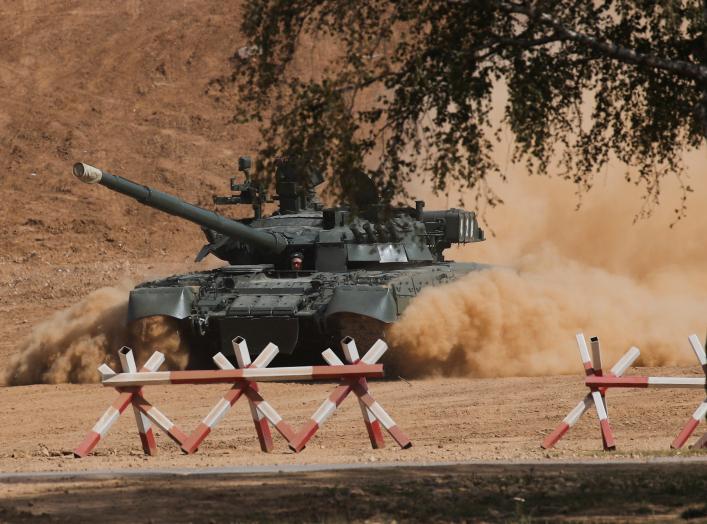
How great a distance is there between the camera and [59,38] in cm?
5369

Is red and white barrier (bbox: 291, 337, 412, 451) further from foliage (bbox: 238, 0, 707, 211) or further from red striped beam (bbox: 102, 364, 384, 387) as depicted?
foliage (bbox: 238, 0, 707, 211)

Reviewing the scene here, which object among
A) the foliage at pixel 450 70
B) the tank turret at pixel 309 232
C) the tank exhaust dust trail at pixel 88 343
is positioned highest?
the foliage at pixel 450 70

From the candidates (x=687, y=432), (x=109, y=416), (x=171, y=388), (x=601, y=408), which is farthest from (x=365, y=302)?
(x=687, y=432)

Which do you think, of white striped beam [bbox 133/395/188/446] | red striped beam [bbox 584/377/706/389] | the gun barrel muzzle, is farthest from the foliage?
the gun barrel muzzle

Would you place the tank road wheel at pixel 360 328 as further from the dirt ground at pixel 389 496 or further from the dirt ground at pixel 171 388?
the dirt ground at pixel 389 496

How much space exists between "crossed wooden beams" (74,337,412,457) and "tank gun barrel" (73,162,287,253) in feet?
24.2

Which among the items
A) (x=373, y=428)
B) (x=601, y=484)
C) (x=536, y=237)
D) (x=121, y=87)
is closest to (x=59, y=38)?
(x=121, y=87)

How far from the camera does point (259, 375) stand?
1427 cm

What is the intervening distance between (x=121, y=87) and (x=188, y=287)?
2972cm

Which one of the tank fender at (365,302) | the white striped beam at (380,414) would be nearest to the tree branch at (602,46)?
the white striped beam at (380,414)

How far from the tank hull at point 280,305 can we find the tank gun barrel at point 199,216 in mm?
419

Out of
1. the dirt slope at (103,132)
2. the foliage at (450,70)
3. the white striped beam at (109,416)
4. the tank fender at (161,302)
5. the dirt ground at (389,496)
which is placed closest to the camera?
the dirt ground at (389,496)

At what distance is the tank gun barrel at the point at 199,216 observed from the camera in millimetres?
21953

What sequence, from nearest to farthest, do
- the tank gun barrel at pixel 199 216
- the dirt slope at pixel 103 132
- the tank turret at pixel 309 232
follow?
the tank gun barrel at pixel 199 216 → the tank turret at pixel 309 232 → the dirt slope at pixel 103 132
